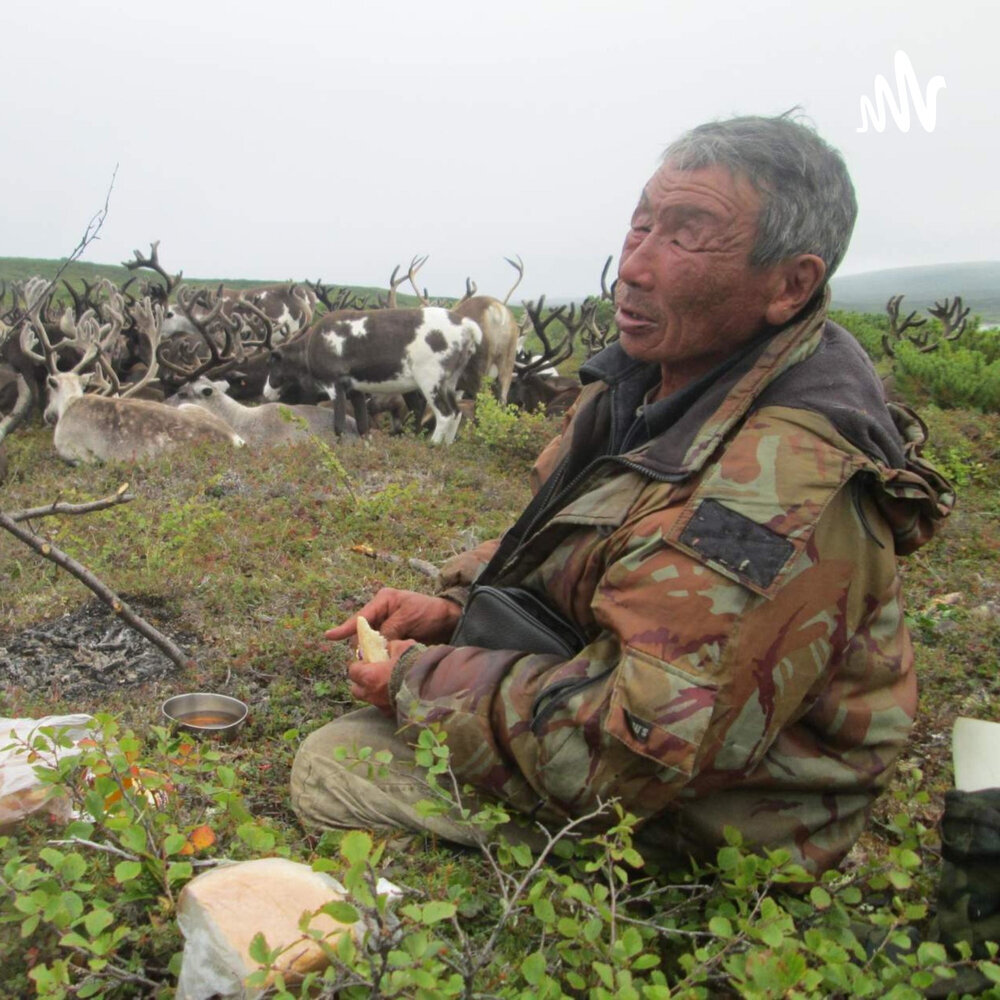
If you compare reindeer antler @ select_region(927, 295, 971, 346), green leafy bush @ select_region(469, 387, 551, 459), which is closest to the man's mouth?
green leafy bush @ select_region(469, 387, 551, 459)

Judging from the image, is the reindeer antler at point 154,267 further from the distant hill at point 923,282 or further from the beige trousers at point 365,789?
the distant hill at point 923,282

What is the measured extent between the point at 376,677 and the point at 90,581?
1444 mm

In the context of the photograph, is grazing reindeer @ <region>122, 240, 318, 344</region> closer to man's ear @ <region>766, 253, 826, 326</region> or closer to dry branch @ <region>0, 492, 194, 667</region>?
dry branch @ <region>0, 492, 194, 667</region>

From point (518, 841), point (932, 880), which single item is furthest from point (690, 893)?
point (932, 880)

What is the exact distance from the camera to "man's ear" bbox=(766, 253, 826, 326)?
1963 millimetres

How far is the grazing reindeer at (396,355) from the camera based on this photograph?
10594 millimetres

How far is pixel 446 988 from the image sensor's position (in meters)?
1.44

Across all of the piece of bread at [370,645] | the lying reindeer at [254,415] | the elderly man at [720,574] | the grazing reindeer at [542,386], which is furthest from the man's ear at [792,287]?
the grazing reindeer at [542,386]

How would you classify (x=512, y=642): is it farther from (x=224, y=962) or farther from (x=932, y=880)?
(x=932, y=880)

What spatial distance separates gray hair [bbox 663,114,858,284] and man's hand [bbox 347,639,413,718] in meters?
1.21

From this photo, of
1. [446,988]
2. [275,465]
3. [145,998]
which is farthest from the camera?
[275,465]

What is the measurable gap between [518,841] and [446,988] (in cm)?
74

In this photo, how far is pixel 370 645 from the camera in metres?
2.46

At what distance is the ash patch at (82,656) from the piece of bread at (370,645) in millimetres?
1504
